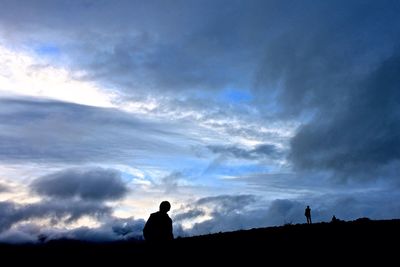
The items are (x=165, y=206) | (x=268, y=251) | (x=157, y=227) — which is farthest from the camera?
(x=268, y=251)

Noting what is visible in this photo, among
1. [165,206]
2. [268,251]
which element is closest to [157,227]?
[165,206]

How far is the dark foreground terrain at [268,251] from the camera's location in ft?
50.8

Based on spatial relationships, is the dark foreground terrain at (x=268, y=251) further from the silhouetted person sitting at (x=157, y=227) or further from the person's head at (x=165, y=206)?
the person's head at (x=165, y=206)

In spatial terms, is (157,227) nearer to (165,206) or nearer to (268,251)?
(165,206)

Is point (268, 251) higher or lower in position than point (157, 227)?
lower

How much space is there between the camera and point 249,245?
19172 millimetres

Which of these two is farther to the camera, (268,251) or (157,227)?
(268,251)

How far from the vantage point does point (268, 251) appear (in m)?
17.4

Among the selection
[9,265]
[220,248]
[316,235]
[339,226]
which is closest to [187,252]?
[220,248]

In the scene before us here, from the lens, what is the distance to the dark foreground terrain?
15.5 meters

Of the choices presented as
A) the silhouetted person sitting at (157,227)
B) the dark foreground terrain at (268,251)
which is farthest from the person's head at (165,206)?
the dark foreground terrain at (268,251)

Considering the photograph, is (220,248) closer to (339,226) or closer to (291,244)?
(291,244)

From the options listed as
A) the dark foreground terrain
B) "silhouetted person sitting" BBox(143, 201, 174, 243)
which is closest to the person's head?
"silhouetted person sitting" BBox(143, 201, 174, 243)

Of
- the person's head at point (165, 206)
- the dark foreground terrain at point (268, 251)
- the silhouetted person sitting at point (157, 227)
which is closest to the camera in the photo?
the person's head at point (165, 206)
